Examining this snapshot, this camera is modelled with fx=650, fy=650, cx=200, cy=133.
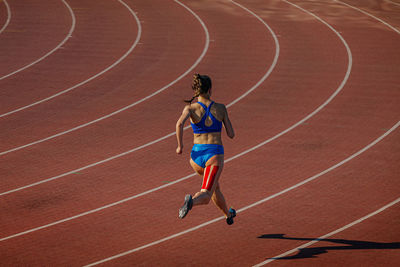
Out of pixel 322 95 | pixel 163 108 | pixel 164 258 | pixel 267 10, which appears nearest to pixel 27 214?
pixel 164 258

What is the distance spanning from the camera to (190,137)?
12.5m

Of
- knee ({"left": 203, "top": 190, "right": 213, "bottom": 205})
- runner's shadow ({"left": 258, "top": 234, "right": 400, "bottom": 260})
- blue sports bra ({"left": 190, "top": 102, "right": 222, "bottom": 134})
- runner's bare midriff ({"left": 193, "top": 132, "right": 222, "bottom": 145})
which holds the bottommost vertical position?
runner's shadow ({"left": 258, "top": 234, "right": 400, "bottom": 260})

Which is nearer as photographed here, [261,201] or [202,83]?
[202,83]

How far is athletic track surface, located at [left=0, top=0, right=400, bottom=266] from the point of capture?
26.2ft

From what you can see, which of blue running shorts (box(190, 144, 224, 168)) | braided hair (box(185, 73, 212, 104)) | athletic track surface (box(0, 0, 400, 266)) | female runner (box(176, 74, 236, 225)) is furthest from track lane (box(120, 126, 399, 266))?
braided hair (box(185, 73, 212, 104))

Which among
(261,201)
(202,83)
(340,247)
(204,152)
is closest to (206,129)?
(204,152)

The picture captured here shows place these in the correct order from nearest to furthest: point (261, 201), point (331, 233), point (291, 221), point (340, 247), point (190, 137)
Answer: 1. point (340, 247)
2. point (331, 233)
3. point (291, 221)
4. point (261, 201)
5. point (190, 137)

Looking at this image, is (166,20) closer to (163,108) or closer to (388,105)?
(163,108)

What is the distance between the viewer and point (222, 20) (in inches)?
862

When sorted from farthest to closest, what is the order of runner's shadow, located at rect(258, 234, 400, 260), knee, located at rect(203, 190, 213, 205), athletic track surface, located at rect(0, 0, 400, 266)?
athletic track surface, located at rect(0, 0, 400, 266), runner's shadow, located at rect(258, 234, 400, 260), knee, located at rect(203, 190, 213, 205)

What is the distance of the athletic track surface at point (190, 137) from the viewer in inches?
315

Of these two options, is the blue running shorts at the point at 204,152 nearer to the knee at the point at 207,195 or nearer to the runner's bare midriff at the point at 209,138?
the runner's bare midriff at the point at 209,138

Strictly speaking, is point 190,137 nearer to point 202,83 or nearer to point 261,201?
point 261,201

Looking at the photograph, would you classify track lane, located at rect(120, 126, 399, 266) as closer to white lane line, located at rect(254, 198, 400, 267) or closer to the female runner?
white lane line, located at rect(254, 198, 400, 267)
